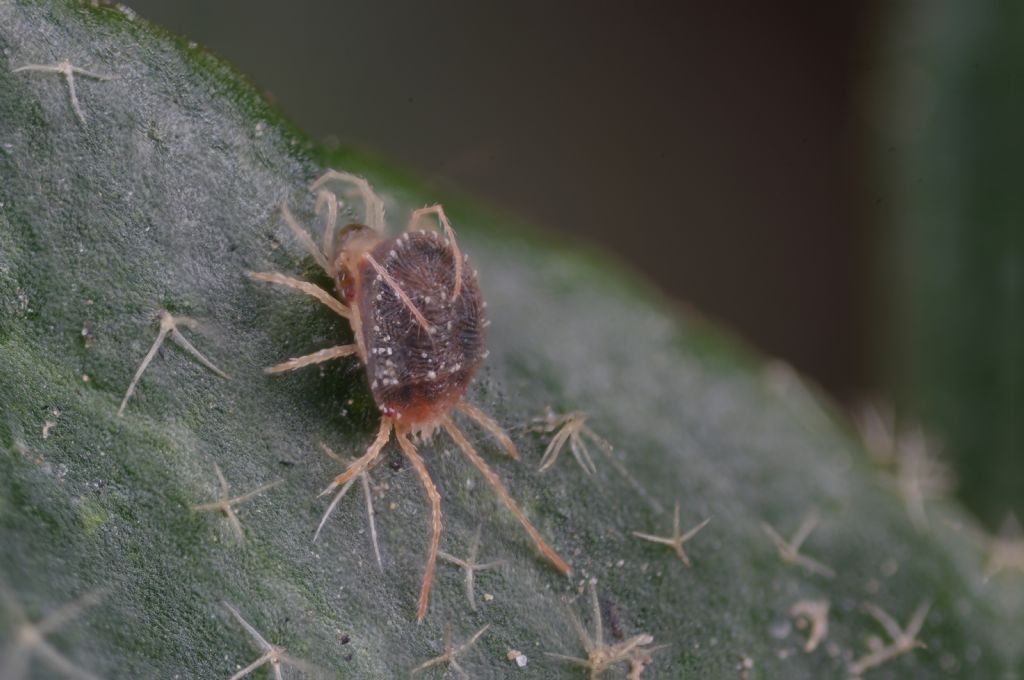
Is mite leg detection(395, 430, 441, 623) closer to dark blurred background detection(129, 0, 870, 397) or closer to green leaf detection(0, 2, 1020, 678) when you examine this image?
green leaf detection(0, 2, 1020, 678)

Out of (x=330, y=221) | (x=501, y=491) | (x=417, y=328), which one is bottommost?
(x=501, y=491)

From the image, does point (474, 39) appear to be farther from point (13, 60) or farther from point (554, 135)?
point (13, 60)

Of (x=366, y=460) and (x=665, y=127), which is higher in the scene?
(x=665, y=127)

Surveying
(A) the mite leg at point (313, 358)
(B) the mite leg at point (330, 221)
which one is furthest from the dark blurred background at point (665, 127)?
(A) the mite leg at point (313, 358)

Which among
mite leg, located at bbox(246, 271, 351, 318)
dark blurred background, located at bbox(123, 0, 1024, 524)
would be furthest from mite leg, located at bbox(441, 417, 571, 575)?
dark blurred background, located at bbox(123, 0, 1024, 524)

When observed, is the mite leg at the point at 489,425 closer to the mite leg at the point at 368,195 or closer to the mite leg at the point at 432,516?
the mite leg at the point at 432,516

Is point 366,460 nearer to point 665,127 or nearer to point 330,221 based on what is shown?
point 330,221

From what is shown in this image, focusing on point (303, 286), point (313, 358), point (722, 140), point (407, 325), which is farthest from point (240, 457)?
point (722, 140)
